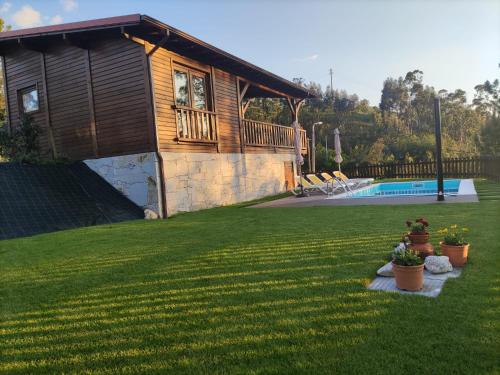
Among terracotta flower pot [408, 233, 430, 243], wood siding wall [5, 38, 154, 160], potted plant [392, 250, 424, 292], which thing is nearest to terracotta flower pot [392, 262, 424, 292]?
potted plant [392, 250, 424, 292]

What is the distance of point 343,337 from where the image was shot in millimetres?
2340

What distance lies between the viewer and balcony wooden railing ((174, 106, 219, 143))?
10.6 meters

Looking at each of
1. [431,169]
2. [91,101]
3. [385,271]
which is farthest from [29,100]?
[431,169]

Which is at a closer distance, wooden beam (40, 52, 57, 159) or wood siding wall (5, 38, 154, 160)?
wood siding wall (5, 38, 154, 160)

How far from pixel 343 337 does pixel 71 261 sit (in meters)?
3.78

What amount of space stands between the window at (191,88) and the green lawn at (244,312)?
6887 millimetres

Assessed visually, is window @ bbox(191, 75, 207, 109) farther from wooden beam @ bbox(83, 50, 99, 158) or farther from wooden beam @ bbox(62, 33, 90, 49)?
wooden beam @ bbox(62, 33, 90, 49)

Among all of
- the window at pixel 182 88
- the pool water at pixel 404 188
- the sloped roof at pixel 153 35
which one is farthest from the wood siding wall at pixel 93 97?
the pool water at pixel 404 188

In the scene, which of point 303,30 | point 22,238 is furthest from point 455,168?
point 22,238

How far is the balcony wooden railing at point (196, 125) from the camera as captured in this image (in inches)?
416

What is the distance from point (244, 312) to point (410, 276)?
4.65 feet

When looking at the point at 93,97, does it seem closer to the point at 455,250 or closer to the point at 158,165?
the point at 158,165

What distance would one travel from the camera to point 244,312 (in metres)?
2.82

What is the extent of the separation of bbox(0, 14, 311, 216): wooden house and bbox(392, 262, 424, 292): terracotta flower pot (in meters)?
7.45
